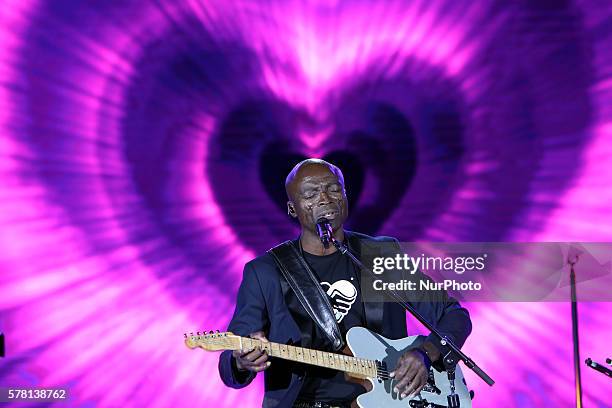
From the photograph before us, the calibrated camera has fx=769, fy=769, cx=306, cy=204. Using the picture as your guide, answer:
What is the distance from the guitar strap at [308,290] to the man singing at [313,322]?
0.03 meters

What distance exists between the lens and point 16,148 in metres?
4.70

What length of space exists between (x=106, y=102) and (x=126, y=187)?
0.54 meters

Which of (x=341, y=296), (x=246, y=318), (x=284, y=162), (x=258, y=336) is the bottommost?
(x=258, y=336)

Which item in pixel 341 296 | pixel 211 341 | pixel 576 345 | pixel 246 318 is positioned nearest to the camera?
pixel 211 341

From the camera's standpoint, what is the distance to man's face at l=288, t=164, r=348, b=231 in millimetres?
3678

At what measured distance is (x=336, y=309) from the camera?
3666 millimetres

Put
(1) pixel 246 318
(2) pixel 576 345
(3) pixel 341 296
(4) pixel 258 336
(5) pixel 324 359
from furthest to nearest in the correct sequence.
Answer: (2) pixel 576 345, (3) pixel 341 296, (1) pixel 246 318, (5) pixel 324 359, (4) pixel 258 336

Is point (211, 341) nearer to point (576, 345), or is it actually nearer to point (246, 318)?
point (246, 318)

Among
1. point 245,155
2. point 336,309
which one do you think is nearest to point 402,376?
point 336,309

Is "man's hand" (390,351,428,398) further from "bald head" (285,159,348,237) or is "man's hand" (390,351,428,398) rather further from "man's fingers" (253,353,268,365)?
"bald head" (285,159,348,237)

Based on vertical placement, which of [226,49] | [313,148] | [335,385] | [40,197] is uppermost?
[226,49]

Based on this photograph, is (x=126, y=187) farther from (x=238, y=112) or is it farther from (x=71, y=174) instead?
(x=238, y=112)

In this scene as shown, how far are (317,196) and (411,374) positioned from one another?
3.16 ft

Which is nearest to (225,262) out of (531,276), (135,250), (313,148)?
(135,250)
